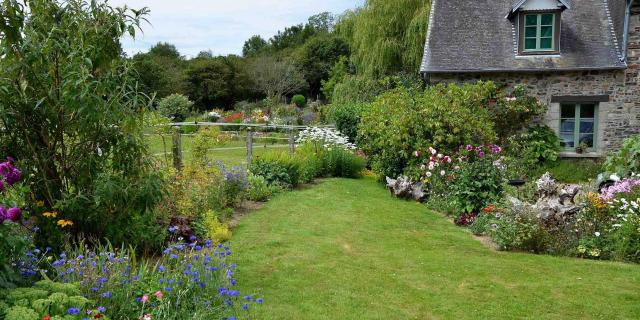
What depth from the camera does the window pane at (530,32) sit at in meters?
14.0

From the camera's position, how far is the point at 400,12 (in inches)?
783

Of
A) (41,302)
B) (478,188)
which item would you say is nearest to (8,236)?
(41,302)

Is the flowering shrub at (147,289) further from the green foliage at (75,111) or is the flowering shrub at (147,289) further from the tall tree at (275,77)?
the tall tree at (275,77)

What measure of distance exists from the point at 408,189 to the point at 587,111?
6101mm

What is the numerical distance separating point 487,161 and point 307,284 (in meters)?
5.32

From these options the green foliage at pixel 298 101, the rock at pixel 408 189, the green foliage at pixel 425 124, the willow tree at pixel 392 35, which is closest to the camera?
the rock at pixel 408 189

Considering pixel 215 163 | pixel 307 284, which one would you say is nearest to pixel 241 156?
pixel 215 163

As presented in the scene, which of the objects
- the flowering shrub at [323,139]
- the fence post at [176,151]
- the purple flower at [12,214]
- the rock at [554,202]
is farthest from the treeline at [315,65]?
the purple flower at [12,214]

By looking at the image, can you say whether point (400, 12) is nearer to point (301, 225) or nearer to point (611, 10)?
point (611, 10)

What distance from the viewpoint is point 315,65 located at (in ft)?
136

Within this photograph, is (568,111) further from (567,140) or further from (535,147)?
(535,147)

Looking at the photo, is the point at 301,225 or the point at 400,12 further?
the point at 400,12

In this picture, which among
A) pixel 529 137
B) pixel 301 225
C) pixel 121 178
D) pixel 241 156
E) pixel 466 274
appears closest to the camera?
pixel 121 178

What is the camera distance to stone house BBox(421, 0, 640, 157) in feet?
43.6
